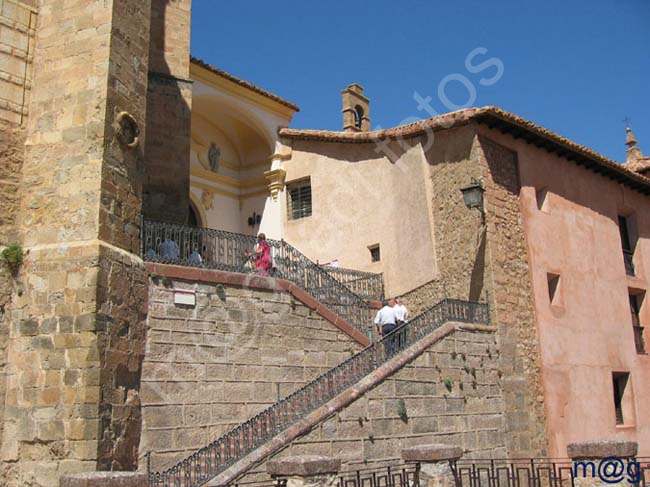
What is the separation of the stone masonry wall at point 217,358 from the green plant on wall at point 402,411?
170 centimetres

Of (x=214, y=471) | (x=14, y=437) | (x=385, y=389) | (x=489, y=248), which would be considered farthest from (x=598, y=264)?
(x=14, y=437)

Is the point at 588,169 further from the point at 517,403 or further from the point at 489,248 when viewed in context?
the point at 517,403

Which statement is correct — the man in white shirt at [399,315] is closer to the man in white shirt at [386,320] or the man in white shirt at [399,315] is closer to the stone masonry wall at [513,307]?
the man in white shirt at [386,320]

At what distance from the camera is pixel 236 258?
44.2 ft

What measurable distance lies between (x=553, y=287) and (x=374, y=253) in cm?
416

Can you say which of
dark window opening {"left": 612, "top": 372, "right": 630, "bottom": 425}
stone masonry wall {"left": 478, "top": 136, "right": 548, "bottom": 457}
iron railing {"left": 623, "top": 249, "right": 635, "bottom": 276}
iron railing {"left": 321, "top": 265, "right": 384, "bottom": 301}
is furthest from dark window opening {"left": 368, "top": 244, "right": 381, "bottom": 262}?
iron railing {"left": 623, "top": 249, "right": 635, "bottom": 276}

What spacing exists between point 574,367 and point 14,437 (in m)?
11.4

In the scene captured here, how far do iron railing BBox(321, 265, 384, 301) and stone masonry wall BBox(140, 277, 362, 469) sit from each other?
3147mm

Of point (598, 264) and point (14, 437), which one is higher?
point (598, 264)

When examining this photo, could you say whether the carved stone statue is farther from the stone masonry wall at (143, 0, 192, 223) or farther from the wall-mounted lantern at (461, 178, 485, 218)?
the wall-mounted lantern at (461, 178, 485, 218)

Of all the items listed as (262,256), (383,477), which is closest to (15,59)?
(262,256)

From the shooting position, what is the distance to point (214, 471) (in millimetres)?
9656

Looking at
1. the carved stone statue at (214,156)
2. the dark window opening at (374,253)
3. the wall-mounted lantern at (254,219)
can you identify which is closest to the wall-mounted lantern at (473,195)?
the dark window opening at (374,253)

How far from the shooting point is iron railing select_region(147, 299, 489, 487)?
9656 mm
